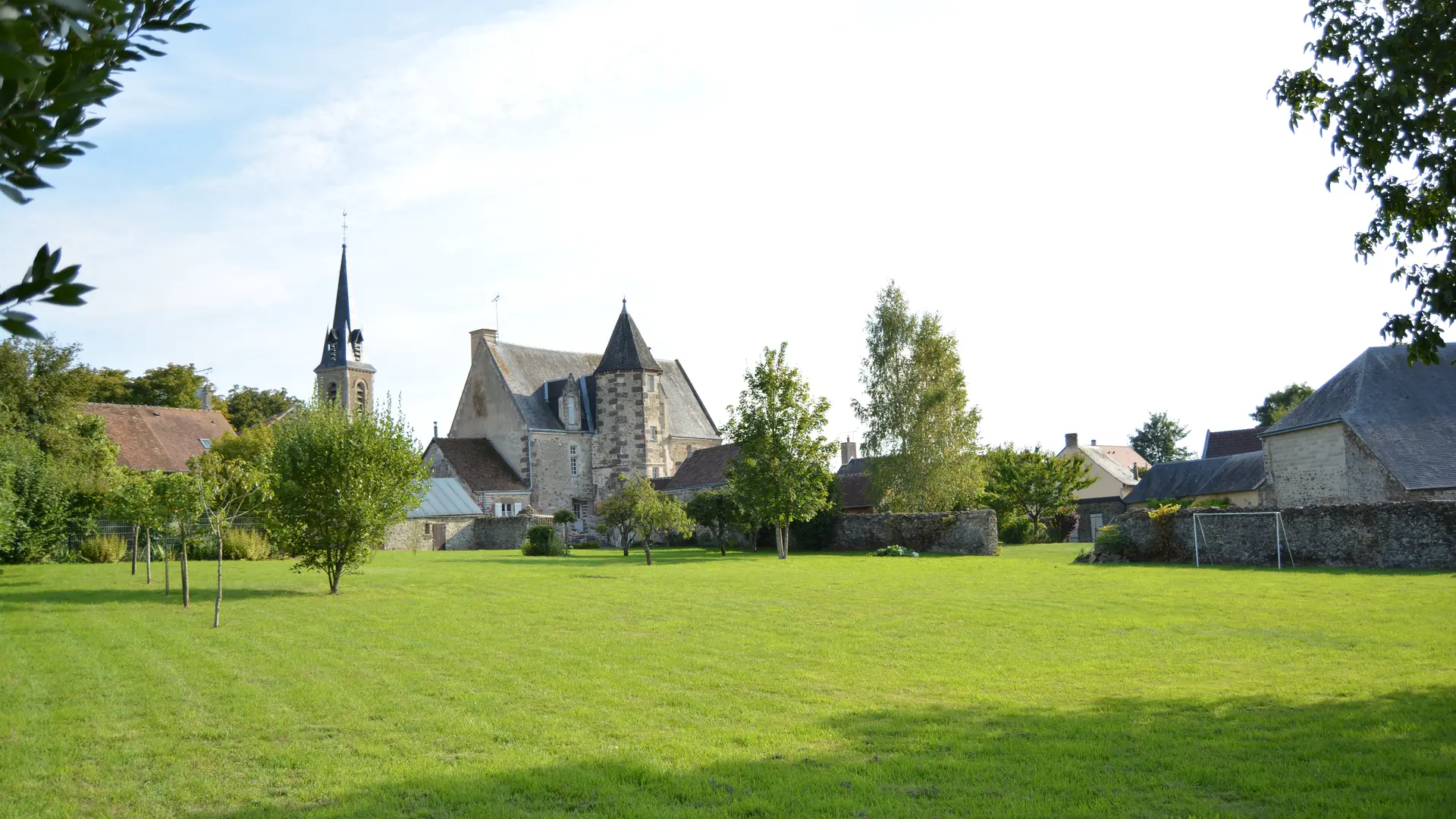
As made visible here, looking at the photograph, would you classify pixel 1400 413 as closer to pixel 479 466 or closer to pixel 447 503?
pixel 447 503

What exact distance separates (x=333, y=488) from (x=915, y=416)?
30.6 meters

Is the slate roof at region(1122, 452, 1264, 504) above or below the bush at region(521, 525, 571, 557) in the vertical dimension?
above

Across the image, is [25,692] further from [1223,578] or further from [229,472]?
[1223,578]

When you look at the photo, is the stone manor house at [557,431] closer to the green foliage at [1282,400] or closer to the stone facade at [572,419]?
the stone facade at [572,419]

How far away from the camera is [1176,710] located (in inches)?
341

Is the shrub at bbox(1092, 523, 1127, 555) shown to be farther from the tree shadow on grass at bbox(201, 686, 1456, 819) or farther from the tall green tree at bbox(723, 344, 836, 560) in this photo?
the tree shadow on grass at bbox(201, 686, 1456, 819)

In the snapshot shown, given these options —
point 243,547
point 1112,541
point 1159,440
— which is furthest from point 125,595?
point 1159,440

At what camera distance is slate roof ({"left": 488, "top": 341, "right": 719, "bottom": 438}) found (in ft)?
182

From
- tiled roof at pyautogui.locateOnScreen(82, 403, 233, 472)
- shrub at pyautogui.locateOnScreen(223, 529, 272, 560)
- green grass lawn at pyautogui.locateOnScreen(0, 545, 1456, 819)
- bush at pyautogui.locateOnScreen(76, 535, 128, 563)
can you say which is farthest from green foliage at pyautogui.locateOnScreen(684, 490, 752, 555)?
green grass lawn at pyautogui.locateOnScreen(0, 545, 1456, 819)

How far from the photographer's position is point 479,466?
5312 centimetres

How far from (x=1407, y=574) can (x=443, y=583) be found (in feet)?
71.8

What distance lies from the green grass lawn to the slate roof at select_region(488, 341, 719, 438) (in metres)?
37.2

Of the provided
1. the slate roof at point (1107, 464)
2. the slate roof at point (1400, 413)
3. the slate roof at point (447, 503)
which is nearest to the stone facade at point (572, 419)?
the slate roof at point (447, 503)

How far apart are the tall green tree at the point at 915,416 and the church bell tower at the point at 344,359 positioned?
32528mm
